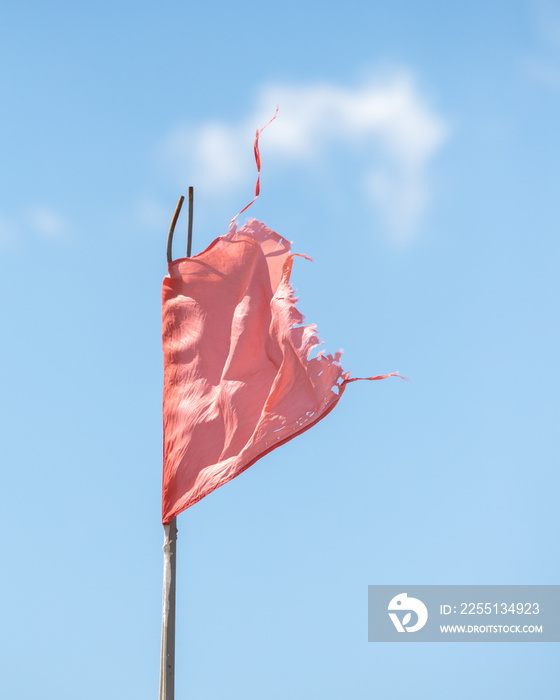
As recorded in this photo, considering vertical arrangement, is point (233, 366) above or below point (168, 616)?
above

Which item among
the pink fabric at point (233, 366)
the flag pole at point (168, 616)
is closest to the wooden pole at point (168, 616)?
the flag pole at point (168, 616)

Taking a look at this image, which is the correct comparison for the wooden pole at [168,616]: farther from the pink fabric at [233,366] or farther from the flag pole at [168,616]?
the pink fabric at [233,366]

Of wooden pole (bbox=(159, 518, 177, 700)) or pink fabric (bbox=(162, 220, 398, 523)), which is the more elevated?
pink fabric (bbox=(162, 220, 398, 523))

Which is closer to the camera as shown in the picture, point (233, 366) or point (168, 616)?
point (168, 616)

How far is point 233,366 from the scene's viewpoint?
20.6 feet

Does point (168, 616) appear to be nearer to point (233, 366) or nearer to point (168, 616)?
point (168, 616)

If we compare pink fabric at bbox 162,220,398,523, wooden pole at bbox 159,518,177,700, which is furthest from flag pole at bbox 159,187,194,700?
pink fabric at bbox 162,220,398,523

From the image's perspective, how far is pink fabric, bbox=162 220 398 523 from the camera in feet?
19.6

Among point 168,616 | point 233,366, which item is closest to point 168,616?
point 168,616

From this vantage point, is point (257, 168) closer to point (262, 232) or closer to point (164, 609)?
point (262, 232)

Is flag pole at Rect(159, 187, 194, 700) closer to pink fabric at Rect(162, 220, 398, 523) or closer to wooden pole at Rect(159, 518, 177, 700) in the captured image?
wooden pole at Rect(159, 518, 177, 700)

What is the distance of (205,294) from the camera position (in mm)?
6512

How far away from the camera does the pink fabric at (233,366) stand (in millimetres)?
5984

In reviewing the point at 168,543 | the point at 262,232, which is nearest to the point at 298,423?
the point at 168,543
